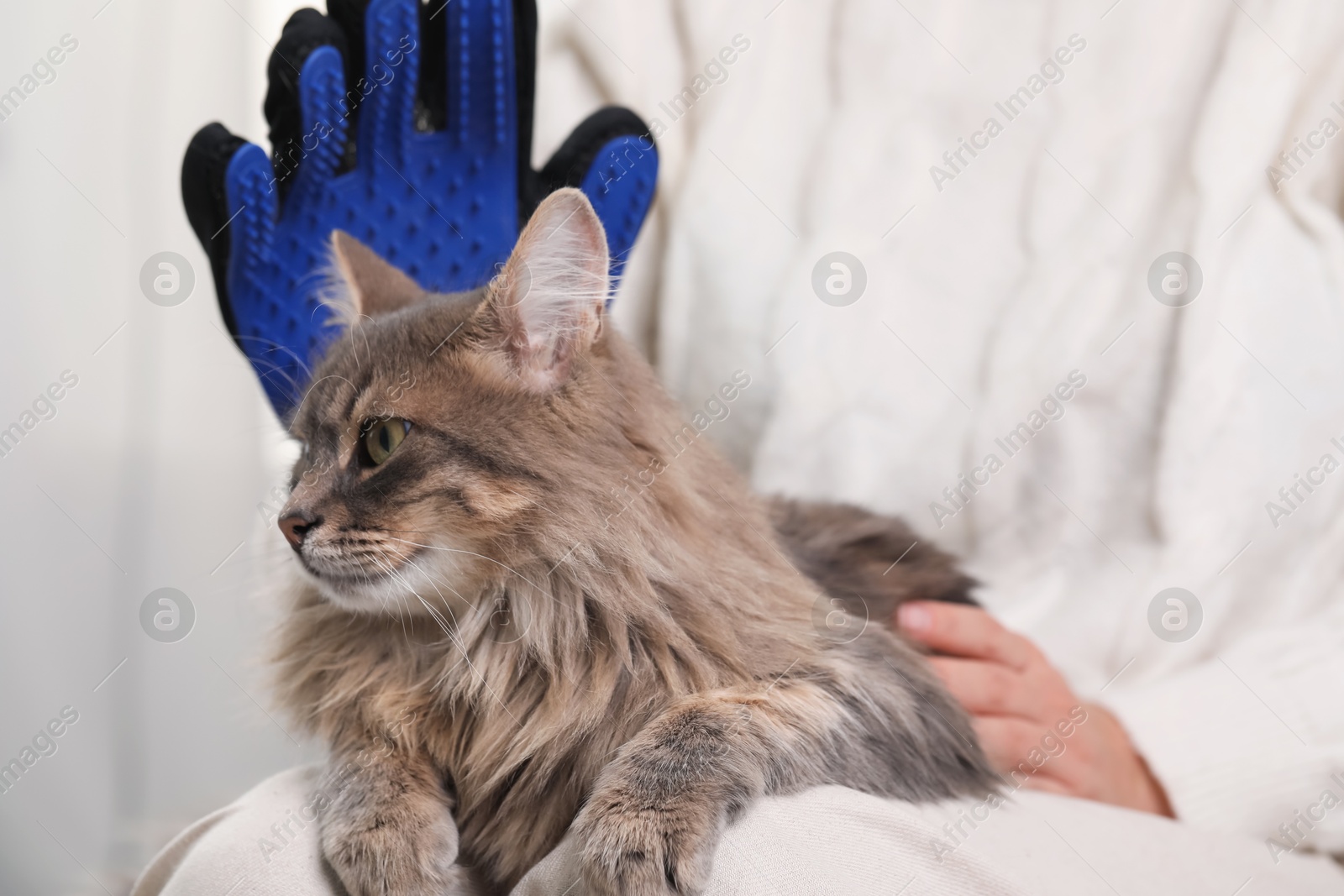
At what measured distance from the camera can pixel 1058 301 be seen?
70.5 inches

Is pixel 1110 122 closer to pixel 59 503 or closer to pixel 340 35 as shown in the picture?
pixel 340 35

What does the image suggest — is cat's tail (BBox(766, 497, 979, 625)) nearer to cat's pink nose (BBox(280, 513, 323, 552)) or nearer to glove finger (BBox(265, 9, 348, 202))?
cat's pink nose (BBox(280, 513, 323, 552))

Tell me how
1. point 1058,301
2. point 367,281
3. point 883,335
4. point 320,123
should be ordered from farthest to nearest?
point 883,335
point 1058,301
point 320,123
point 367,281

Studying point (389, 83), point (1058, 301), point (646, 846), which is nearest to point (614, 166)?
point (389, 83)

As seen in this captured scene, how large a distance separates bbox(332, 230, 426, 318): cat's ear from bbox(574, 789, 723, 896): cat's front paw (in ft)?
2.64

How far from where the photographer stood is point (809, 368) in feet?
6.10

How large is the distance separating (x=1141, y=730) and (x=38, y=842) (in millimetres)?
2218

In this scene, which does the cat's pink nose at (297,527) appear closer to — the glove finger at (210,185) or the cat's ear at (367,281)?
the cat's ear at (367,281)

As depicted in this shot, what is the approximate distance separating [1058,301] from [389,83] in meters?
1.40

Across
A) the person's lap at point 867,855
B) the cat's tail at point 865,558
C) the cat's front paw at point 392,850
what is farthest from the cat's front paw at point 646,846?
the cat's tail at point 865,558

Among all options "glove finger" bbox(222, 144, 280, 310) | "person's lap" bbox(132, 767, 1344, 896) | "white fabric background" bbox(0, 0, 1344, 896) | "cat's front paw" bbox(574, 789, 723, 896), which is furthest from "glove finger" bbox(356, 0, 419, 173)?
"cat's front paw" bbox(574, 789, 723, 896)

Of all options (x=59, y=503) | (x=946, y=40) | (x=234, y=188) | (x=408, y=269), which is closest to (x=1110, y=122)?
(x=946, y=40)

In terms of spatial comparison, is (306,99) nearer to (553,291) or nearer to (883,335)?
(553,291)

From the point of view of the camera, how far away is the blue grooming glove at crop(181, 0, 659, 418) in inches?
55.1
